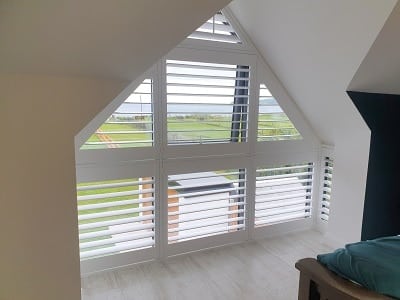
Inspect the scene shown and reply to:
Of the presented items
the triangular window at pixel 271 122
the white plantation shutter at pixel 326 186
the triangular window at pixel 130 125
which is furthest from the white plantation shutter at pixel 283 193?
the triangular window at pixel 130 125

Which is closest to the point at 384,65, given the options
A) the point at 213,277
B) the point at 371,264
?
the point at 371,264

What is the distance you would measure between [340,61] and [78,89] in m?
1.81

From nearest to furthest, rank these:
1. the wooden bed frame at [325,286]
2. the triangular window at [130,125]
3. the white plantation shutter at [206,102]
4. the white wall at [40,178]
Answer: the wooden bed frame at [325,286] < the white wall at [40,178] < the triangular window at [130,125] < the white plantation shutter at [206,102]

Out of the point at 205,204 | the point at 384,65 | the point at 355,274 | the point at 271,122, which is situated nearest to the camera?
the point at 355,274

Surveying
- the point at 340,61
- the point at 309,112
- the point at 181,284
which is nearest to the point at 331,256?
the point at 181,284

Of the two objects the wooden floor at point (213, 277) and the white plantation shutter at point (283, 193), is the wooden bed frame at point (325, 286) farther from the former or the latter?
the white plantation shutter at point (283, 193)

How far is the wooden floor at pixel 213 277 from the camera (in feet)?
7.38

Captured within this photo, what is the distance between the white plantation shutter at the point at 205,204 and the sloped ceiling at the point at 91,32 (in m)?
1.42

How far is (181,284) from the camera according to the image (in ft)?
7.79

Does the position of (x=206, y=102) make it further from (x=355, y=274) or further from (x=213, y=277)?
(x=355, y=274)

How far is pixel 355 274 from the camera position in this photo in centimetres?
133

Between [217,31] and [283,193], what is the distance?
175 cm

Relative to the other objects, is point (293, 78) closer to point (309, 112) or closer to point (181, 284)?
point (309, 112)

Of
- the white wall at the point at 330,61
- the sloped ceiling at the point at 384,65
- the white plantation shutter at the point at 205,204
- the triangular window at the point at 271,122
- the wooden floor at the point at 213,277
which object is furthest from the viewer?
the triangular window at the point at 271,122
